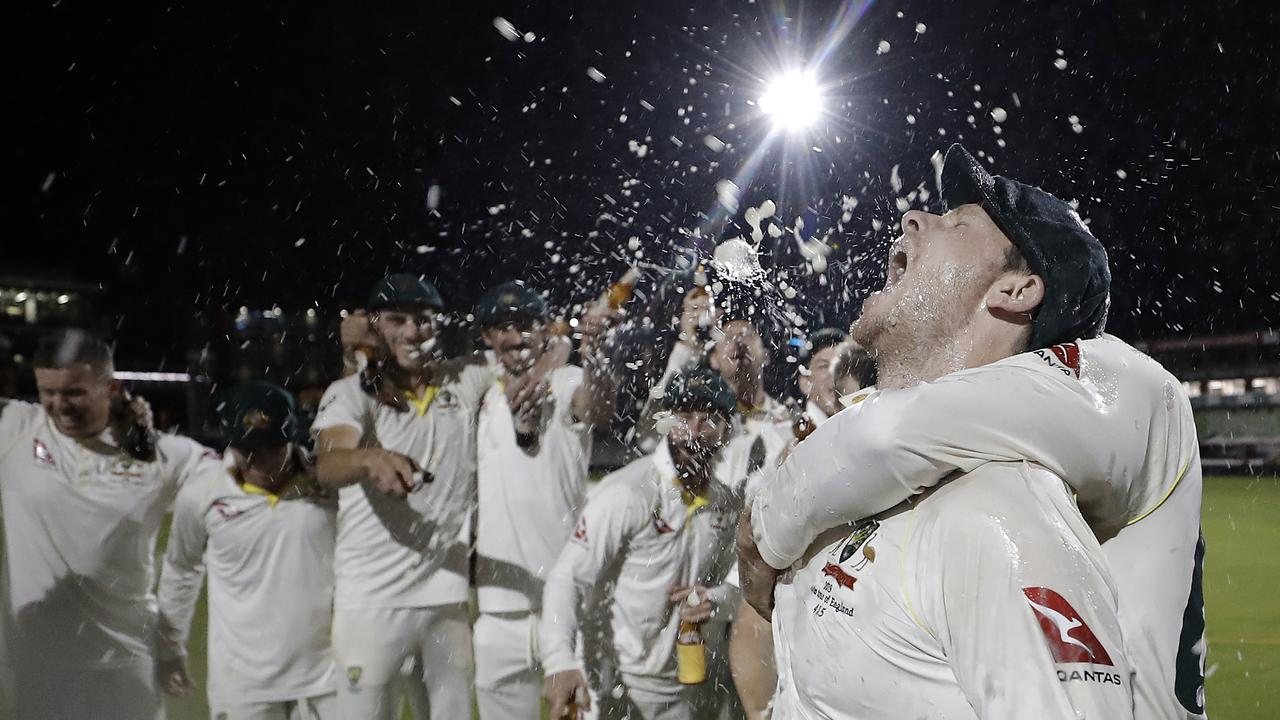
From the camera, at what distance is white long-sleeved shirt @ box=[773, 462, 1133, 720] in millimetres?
1003

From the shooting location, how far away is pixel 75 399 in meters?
4.39

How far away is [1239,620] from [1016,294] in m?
8.04

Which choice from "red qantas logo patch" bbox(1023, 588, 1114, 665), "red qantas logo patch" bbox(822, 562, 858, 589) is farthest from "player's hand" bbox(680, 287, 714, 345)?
"red qantas logo patch" bbox(1023, 588, 1114, 665)

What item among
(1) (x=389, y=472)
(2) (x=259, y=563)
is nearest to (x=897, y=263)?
(1) (x=389, y=472)

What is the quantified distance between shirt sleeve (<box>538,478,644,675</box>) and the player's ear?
2.89 m

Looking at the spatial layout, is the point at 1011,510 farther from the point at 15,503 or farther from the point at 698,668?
the point at 15,503

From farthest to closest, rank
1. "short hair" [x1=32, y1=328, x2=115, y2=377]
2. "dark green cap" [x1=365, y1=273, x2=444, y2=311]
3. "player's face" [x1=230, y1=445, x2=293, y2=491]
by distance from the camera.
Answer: "dark green cap" [x1=365, y1=273, x2=444, y2=311] < "short hair" [x1=32, y1=328, x2=115, y2=377] < "player's face" [x1=230, y1=445, x2=293, y2=491]

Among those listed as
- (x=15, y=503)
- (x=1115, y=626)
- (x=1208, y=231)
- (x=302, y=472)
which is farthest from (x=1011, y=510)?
(x=1208, y=231)

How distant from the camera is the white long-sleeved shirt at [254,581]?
4.16 metres

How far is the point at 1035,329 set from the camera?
4.70 feet

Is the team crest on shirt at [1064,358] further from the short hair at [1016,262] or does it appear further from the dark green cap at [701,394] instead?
the dark green cap at [701,394]

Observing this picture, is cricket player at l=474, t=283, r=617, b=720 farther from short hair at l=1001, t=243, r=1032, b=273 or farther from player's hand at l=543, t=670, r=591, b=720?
short hair at l=1001, t=243, r=1032, b=273

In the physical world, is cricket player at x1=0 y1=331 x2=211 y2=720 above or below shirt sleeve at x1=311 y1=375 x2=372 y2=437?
below

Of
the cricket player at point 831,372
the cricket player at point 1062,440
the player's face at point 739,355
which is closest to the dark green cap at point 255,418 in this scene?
the player's face at point 739,355
